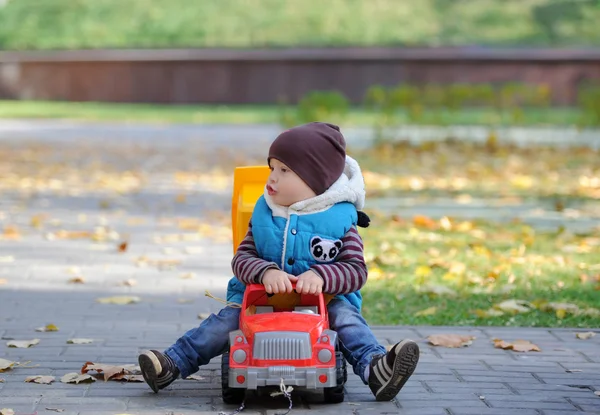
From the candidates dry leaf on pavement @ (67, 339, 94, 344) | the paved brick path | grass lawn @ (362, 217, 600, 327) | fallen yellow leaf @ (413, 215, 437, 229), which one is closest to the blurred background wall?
fallen yellow leaf @ (413, 215, 437, 229)

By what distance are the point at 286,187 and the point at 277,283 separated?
377 mm

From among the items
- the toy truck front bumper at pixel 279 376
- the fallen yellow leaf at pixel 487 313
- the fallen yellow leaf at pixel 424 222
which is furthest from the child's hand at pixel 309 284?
the fallen yellow leaf at pixel 424 222

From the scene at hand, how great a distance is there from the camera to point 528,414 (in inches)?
150

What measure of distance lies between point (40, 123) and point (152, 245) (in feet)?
58.1

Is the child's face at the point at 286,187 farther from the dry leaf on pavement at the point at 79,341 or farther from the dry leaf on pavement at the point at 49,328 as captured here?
the dry leaf on pavement at the point at 49,328

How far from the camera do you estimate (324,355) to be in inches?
147

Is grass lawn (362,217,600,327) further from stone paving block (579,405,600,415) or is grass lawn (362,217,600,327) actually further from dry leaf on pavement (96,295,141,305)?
stone paving block (579,405,600,415)

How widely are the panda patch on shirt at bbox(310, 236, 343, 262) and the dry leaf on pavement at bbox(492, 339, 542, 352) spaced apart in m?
1.21

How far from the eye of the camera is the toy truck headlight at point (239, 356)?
12.3ft

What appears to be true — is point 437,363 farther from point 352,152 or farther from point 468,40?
point 468,40

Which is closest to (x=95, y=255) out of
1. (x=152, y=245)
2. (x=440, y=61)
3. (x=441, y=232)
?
(x=152, y=245)

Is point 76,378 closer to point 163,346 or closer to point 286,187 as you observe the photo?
point 163,346

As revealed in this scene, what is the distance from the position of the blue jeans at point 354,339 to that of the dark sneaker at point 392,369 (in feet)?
0.24

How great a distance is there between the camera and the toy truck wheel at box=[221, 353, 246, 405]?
384cm
